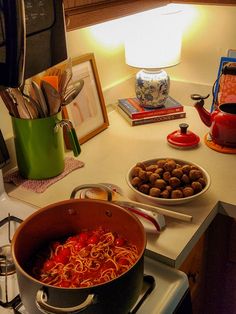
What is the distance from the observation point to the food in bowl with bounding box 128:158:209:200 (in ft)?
3.56

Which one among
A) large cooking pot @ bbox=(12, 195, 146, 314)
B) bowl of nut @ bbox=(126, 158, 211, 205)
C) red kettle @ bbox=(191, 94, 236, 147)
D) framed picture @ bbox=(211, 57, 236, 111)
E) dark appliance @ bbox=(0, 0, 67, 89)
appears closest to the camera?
dark appliance @ bbox=(0, 0, 67, 89)

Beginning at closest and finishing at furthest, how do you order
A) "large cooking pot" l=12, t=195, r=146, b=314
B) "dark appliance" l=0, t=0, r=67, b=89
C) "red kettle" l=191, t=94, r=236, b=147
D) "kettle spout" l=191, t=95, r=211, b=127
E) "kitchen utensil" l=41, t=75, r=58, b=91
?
"dark appliance" l=0, t=0, r=67, b=89 < "large cooking pot" l=12, t=195, r=146, b=314 < "kitchen utensil" l=41, t=75, r=58, b=91 < "red kettle" l=191, t=94, r=236, b=147 < "kettle spout" l=191, t=95, r=211, b=127

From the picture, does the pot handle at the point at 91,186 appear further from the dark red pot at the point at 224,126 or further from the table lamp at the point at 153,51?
the table lamp at the point at 153,51

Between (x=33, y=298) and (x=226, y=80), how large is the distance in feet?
3.96

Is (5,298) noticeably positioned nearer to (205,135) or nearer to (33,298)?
(33,298)

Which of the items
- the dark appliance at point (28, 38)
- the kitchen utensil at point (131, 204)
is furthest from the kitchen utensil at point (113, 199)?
the dark appliance at point (28, 38)

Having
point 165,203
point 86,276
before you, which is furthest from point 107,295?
point 165,203

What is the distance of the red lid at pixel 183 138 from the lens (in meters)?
1.41

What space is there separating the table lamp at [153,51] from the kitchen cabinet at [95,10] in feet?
0.68

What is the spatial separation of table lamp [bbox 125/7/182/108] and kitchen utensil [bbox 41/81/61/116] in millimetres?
530

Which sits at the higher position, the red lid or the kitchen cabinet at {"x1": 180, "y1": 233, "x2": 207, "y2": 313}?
the red lid

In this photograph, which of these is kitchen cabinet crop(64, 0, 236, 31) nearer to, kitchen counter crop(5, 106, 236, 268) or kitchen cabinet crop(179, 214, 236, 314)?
kitchen counter crop(5, 106, 236, 268)

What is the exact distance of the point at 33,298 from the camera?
2.28 ft

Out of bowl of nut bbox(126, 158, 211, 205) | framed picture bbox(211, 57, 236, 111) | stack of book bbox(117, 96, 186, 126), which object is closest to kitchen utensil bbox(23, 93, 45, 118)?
bowl of nut bbox(126, 158, 211, 205)
